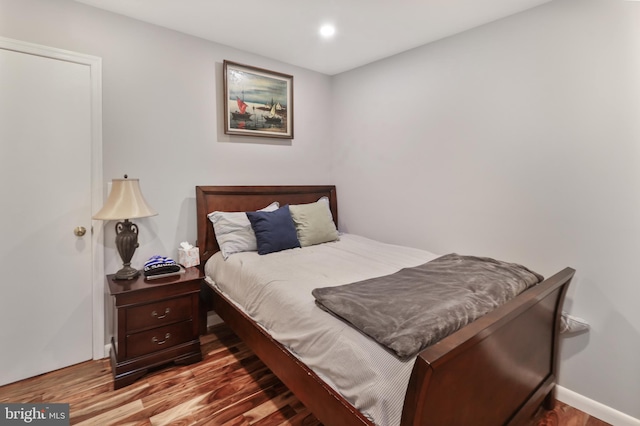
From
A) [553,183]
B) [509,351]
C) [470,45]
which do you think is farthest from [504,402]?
[470,45]

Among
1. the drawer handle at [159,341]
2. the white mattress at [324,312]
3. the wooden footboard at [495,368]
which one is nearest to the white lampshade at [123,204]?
the white mattress at [324,312]

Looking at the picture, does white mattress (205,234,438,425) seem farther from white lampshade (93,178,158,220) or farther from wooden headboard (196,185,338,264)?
white lampshade (93,178,158,220)

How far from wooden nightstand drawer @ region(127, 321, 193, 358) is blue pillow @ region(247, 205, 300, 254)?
0.79m

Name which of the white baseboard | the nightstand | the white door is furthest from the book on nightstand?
the white baseboard

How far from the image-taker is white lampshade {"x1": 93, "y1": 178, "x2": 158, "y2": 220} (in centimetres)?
213

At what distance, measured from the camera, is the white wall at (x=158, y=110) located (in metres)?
2.21

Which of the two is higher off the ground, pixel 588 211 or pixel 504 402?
pixel 588 211

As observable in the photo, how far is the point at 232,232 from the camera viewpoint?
2.74 m

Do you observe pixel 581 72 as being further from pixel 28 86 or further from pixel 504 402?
pixel 28 86

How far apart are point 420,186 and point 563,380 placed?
1721 mm

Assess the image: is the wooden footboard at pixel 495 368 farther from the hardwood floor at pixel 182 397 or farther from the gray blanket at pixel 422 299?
the hardwood floor at pixel 182 397

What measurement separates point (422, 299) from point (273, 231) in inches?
58.5

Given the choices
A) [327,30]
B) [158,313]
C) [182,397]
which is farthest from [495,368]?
[327,30]

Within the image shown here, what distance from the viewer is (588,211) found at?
197 cm
